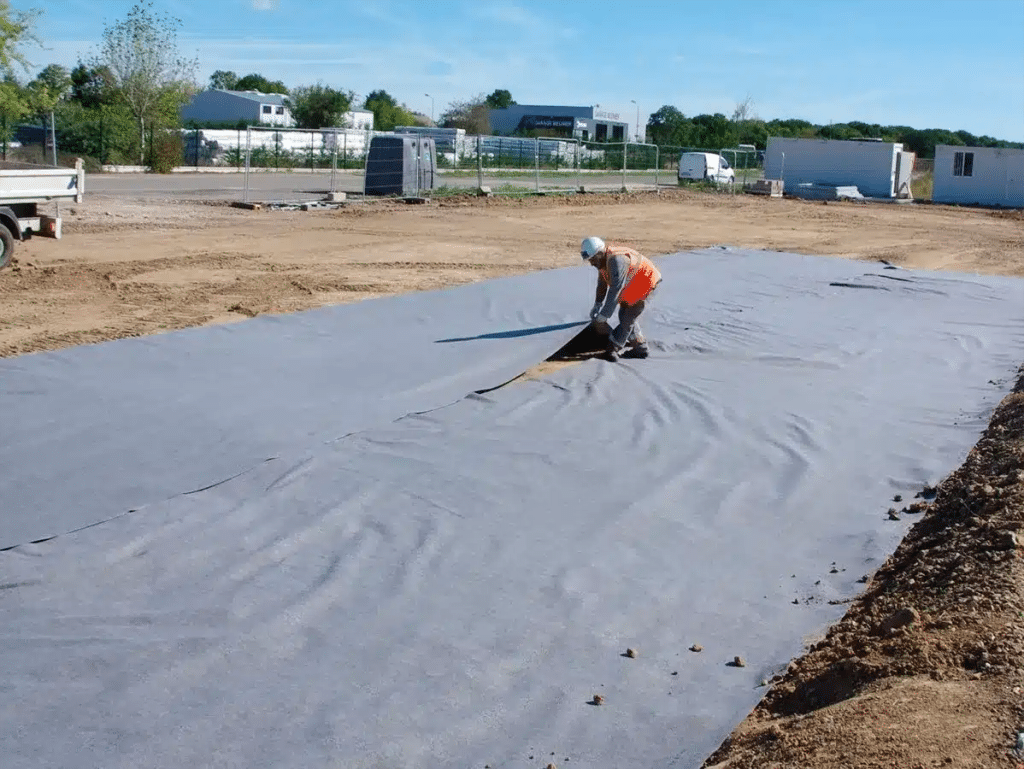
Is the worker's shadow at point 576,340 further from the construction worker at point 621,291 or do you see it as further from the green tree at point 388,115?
Result: the green tree at point 388,115

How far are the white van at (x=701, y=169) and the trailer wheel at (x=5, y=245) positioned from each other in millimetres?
33589

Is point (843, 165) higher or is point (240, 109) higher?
point (240, 109)

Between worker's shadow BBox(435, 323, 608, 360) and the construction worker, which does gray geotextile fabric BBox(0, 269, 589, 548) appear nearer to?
worker's shadow BBox(435, 323, 608, 360)

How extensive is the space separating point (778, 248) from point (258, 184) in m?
18.6

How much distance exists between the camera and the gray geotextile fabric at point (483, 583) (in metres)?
3.85

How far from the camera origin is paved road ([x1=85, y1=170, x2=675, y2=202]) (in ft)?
90.7

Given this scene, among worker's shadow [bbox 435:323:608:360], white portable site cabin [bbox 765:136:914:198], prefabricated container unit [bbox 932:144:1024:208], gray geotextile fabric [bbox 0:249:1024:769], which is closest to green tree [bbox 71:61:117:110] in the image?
white portable site cabin [bbox 765:136:914:198]

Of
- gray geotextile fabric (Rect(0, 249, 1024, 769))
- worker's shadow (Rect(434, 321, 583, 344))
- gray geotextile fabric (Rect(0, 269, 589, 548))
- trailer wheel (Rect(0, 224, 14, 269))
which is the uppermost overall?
trailer wheel (Rect(0, 224, 14, 269))

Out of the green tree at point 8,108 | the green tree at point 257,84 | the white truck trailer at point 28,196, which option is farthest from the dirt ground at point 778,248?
the green tree at point 257,84

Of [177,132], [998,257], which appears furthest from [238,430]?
[177,132]

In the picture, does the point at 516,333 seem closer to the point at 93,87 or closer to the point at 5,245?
the point at 5,245

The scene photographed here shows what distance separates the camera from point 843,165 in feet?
140

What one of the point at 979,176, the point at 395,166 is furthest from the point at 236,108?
the point at 979,176

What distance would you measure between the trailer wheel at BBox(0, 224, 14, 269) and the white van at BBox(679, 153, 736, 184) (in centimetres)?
3359
